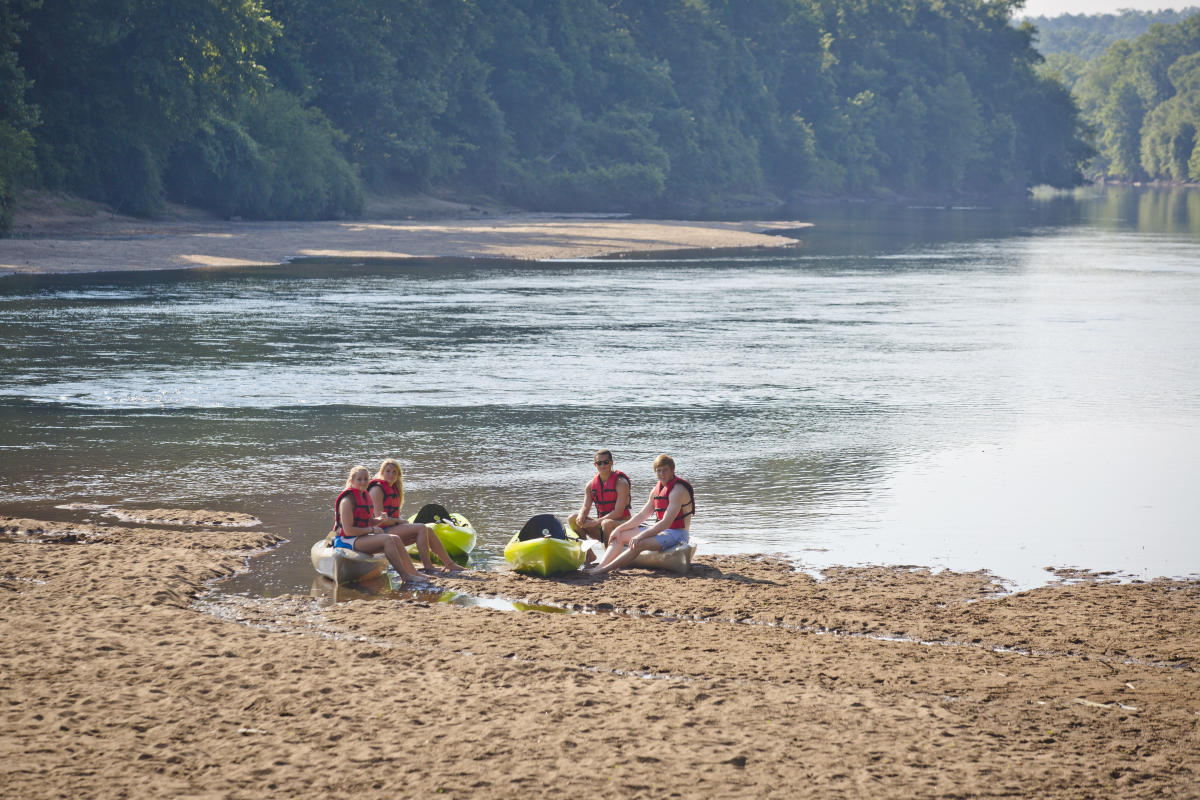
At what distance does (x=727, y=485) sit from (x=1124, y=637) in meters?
7.56

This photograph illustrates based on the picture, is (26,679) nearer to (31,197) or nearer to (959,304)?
(959,304)

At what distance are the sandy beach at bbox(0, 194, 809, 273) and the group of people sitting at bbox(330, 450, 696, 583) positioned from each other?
33999 mm

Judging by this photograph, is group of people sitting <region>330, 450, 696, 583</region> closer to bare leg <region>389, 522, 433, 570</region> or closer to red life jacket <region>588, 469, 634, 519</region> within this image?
bare leg <region>389, 522, 433, 570</region>

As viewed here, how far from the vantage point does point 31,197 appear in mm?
57688

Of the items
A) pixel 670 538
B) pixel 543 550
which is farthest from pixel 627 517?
pixel 543 550

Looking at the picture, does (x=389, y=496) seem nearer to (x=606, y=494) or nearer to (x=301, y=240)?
(x=606, y=494)

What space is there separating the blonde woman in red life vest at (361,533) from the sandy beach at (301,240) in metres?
34.3

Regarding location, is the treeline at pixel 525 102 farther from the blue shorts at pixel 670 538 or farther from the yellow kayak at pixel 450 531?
the blue shorts at pixel 670 538

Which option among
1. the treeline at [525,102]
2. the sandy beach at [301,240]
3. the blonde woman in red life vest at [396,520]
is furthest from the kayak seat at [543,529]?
the treeline at [525,102]

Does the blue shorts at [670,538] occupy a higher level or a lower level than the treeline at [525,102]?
lower

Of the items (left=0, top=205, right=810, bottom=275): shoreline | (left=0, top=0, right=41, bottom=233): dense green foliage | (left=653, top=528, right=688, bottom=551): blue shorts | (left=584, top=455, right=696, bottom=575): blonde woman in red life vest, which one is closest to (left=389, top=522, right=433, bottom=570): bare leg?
(left=584, top=455, right=696, bottom=575): blonde woman in red life vest

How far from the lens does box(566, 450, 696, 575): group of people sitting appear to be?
1379cm

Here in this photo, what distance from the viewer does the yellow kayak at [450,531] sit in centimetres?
1408

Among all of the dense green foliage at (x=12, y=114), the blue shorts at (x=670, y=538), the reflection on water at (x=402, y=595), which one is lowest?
the reflection on water at (x=402, y=595)
